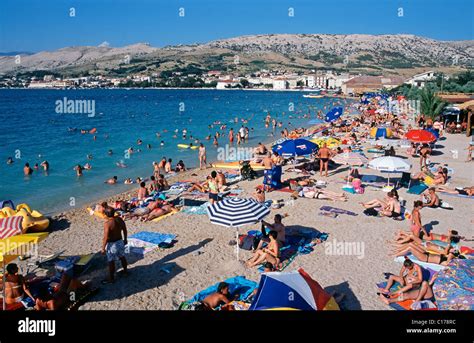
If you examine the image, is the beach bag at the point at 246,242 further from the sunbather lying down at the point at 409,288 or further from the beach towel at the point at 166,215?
the beach towel at the point at 166,215

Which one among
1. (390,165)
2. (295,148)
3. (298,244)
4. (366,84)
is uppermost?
(366,84)

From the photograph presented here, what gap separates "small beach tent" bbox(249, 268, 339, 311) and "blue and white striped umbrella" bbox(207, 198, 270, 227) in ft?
7.00

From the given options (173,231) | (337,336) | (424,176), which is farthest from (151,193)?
(337,336)

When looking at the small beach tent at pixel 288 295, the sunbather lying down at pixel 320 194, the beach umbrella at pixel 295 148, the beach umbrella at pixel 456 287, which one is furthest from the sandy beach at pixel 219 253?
the beach umbrella at pixel 295 148

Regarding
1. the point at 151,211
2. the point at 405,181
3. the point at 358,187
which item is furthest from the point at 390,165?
the point at 151,211

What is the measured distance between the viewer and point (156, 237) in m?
8.83

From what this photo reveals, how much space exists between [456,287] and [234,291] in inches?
127

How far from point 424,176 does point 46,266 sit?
11.7 metres

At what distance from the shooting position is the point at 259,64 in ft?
639

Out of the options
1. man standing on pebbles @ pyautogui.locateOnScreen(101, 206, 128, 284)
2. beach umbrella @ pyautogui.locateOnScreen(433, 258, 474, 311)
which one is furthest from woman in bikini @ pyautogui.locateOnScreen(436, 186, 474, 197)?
man standing on pebbles @ pyautogui.locateOnScreen(101, 206, 128, 284)

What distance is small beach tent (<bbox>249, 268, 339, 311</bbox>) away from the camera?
4738 millimetres

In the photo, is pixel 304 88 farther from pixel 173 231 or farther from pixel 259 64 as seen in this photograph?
pixel 173 231

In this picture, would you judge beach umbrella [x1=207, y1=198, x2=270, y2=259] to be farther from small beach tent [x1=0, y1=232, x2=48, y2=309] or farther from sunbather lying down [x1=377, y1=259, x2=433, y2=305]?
small beach tent [x1=0, y1=232, x2=48, y2=309]

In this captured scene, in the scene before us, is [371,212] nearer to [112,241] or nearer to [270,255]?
[270,255]
